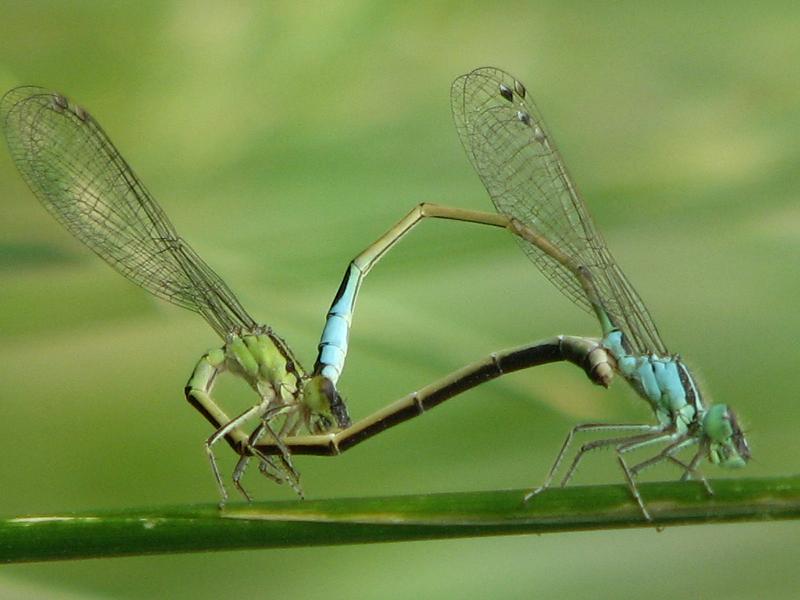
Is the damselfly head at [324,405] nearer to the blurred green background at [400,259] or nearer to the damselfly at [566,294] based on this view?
the damselfly at [566,294]

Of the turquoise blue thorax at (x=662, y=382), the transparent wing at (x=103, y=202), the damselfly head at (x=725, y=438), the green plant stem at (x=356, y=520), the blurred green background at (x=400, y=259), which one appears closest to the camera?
the green plant stem at (x=356, y=520)

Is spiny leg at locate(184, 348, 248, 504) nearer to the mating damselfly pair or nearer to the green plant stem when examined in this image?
the mating damselfly pair

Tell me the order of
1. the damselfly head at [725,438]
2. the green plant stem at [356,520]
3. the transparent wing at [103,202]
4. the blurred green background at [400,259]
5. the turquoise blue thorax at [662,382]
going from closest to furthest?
the green plant stem at [356,520]
the damselfly head at [725,438]
the turquoise blue thorax at [662,382]
the blurred green background at [400,259]
the transparent wing at [103,202]

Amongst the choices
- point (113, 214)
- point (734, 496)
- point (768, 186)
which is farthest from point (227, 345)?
point (768, 186)

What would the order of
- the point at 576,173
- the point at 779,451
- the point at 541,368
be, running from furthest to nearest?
1. the point at 576,173
2. the point at 541,368
3. the point at 779,451

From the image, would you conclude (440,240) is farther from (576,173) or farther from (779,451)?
(779,451)

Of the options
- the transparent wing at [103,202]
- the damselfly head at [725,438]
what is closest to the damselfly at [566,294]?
the damselfly head at [725,438]
